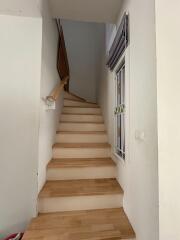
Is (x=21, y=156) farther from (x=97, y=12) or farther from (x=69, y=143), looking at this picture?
(x=97, y=12)

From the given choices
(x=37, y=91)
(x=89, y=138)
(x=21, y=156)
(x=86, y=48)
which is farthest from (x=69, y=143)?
(x=86, y=48)

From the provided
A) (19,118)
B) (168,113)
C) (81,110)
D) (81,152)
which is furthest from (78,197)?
(81,110)

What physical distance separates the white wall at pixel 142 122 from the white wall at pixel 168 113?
4 cm

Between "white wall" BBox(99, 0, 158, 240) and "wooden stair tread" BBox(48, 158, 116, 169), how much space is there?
532 millimetres

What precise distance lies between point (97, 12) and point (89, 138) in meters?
1.85

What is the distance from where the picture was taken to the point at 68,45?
15.2ft

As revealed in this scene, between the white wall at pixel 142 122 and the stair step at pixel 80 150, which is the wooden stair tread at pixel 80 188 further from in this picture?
the stair step at pixel 80 150

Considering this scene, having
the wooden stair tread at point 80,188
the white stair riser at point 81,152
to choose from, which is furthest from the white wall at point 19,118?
the white stair riser at point 81,152

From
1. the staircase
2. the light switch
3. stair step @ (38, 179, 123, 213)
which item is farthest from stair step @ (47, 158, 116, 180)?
the light switch

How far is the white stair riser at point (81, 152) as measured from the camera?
2.32 meters

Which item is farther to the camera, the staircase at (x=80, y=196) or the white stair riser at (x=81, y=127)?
the white stair riser at (x=81, y=127)

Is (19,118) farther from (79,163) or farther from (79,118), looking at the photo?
(79,118)

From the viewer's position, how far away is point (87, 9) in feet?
6.58

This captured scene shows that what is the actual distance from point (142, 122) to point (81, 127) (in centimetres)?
178
